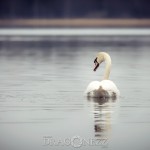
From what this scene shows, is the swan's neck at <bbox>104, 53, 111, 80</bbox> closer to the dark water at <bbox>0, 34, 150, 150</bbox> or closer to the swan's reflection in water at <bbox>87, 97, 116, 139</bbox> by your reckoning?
the dark water at <bbox>0, 34, 150, 150</bbox>

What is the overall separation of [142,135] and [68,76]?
9.32 meters

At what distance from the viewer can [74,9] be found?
70750mm

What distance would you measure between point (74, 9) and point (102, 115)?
189 feet

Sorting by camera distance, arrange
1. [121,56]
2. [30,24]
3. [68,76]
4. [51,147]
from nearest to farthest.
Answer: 1. [51,147]
2. [68,76]
3. [121,56]
4. [30,24]

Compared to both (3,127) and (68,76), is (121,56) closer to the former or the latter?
(68,76)

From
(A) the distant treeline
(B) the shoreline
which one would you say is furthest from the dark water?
(B) the shoreline

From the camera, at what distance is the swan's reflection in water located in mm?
11703

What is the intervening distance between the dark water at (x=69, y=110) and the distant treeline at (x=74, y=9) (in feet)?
152

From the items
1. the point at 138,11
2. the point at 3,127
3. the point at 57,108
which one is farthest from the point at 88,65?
the point at 138,11

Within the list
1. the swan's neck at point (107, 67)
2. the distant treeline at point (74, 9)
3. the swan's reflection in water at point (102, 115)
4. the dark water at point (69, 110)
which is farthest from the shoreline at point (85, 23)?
the swan's reflection in water at point (102, 115)

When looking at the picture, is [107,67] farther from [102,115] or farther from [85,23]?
[85,23]

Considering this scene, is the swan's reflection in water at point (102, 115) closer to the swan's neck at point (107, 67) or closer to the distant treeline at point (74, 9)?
the swan's neck at point (107, 67)

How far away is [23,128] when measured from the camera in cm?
1200

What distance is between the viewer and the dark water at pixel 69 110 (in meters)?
11.1
